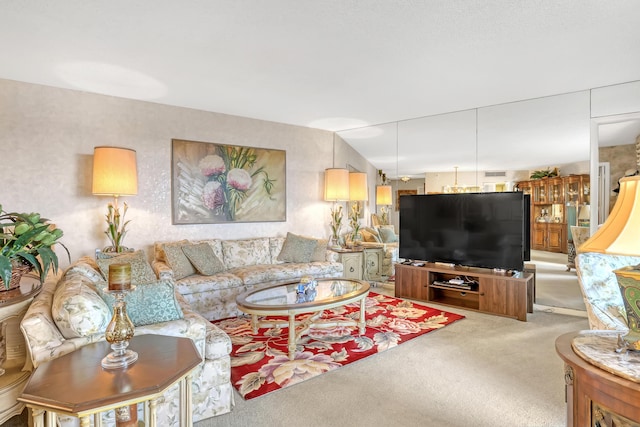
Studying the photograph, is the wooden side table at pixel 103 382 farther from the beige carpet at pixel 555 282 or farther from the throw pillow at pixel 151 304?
the beige carpet at pixel 555 282

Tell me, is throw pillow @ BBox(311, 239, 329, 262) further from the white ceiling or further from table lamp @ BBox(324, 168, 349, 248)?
the white ceiling

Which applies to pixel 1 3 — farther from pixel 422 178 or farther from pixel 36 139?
pixel 422 178

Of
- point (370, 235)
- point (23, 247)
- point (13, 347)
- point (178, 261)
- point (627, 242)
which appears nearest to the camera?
point (627, 242)

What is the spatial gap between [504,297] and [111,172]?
4706mm

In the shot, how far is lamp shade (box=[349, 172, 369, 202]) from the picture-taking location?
6051mm

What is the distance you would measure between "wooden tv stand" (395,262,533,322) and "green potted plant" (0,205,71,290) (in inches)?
166

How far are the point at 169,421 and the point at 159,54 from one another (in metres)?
2.84

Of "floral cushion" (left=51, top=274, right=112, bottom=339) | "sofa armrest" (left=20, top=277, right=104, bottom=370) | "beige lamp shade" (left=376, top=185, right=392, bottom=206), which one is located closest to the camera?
"sofa armrest" (left=20, top=277, right=104, bottom=370)

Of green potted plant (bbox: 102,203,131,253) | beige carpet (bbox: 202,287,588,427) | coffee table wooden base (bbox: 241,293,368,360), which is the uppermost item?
green potted plant (bbox: 102,203,131,253)

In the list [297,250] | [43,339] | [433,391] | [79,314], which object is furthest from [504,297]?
[43,339]

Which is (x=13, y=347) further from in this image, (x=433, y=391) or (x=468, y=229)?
(x=468, y=229)

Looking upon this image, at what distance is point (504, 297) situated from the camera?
165 inches

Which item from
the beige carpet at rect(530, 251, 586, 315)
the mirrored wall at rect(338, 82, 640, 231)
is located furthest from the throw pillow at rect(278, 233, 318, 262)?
the beige carpet at rect(530, 251, 586, 315)

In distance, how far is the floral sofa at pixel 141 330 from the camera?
5.72ft
